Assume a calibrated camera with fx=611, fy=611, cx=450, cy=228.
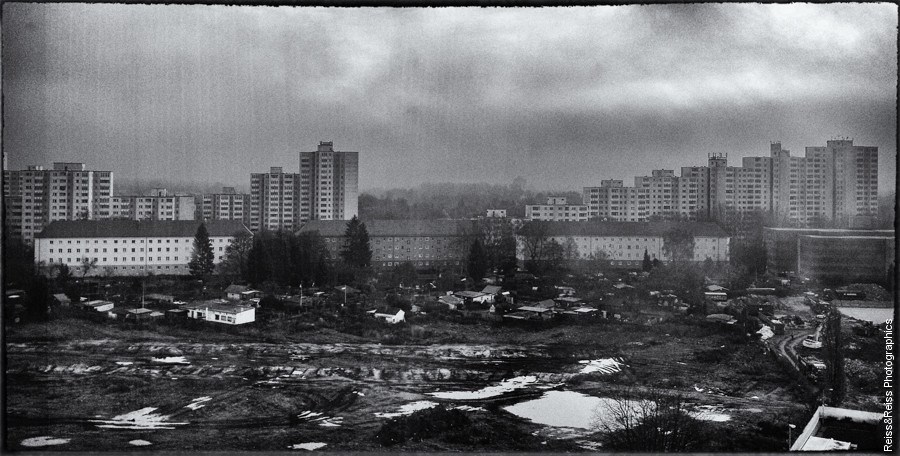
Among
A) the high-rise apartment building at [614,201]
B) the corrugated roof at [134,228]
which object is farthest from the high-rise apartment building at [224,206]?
the high-rise apartment building at [614,201]

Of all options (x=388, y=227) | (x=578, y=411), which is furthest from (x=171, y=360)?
(x=578, y=411)

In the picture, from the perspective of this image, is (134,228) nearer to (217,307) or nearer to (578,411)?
(217,307)

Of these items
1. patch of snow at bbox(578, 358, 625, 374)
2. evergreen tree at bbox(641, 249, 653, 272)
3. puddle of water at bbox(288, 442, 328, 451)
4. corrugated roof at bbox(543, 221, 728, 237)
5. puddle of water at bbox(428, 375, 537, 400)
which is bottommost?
puddle of water at bbox(288, 442, 328, 451)

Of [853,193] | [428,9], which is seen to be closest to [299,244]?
[428,9]

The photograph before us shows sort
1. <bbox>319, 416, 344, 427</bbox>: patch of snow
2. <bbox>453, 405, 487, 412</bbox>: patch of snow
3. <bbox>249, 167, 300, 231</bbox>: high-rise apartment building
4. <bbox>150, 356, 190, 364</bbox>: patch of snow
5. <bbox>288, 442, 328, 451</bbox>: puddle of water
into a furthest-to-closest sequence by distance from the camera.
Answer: <bbox>249, 167, 300, 231</bbox>: high-rise apartment building
<bbox>150, 356, 190, 364</bbox>: patch of snow
<bbox>453, 405, 487, 412</bbox>: patch of snow
<bbox>319, 416, 344, 427</bbox>: patch of snow
<bbox>288, 442, 328, 451</bbox>: puddle of water

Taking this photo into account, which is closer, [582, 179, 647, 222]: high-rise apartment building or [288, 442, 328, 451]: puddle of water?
[288, 442, 328, 451]: puddle of water

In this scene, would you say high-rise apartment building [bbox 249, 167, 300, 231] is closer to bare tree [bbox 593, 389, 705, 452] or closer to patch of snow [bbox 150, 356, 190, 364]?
patch of snow [bbox 150, 356, 190, 364]

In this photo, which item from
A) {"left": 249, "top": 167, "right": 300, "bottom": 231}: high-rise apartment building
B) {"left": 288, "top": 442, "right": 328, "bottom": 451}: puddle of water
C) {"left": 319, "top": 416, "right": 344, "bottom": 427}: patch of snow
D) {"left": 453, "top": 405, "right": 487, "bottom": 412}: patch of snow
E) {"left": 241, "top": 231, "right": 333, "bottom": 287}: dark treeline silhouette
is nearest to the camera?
{"left": 288, "top": 442, "right": 328, "bottom": 451}: puddle of water

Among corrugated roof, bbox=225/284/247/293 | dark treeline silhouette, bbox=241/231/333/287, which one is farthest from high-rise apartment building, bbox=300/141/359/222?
corrugated roof, bbox=225/284/247/293

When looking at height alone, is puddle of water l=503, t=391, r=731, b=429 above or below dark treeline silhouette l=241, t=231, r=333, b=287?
below
